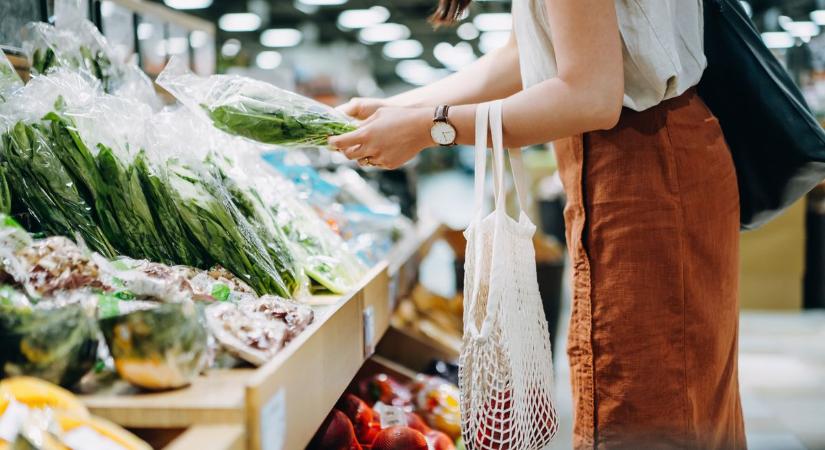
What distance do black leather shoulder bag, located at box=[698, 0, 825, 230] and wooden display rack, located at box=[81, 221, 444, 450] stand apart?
79cm

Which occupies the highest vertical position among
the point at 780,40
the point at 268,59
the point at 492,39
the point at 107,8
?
the point at 107,8

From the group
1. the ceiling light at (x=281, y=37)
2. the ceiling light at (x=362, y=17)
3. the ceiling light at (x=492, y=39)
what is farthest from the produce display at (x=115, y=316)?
the ceiling light at (x=281, y=37)

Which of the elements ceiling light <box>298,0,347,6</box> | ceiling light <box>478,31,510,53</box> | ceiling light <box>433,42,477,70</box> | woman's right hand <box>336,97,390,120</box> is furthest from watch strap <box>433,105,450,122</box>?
ceiling light <box>433,42,477,70</box>

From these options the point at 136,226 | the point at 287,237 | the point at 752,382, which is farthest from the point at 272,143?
the point at 752,382

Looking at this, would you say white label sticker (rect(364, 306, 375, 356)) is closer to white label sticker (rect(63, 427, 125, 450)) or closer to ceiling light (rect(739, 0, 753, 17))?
white label sticker (rect(63, 427, 125, 450))

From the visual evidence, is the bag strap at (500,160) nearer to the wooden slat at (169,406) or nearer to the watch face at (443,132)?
the watch face at (443,132)

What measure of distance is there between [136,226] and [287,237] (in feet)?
1.30

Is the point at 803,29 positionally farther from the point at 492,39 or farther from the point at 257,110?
the point at 257,110

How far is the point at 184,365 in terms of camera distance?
0.85 m

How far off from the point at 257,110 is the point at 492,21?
53.9 ft

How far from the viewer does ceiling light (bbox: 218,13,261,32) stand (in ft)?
56.0

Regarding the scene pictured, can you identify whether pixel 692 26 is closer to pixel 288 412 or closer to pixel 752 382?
pixel 288 412

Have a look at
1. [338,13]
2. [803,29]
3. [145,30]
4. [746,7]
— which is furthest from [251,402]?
[803,29]

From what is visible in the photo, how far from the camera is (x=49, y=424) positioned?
74 cm
